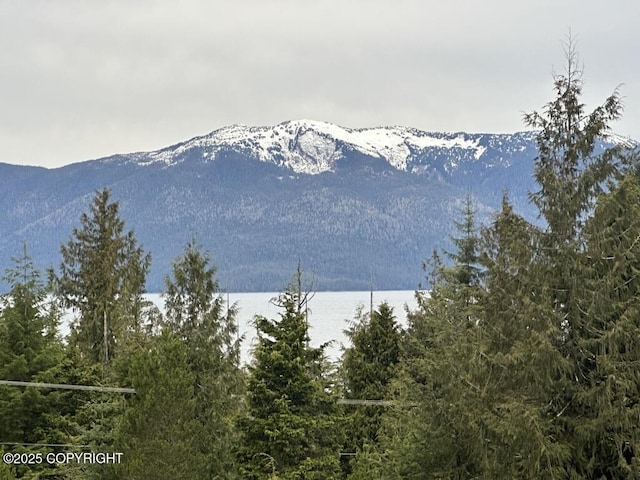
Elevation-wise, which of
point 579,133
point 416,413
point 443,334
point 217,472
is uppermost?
point 579,133

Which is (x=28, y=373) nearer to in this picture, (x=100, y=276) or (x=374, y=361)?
(x=374, y=361)

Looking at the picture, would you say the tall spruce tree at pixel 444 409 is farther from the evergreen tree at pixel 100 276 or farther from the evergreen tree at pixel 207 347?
the evergreen tree at pixel 100 276

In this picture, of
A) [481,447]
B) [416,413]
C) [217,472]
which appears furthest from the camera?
[217,472]

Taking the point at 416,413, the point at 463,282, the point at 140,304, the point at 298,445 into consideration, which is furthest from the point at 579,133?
the point at 140,304

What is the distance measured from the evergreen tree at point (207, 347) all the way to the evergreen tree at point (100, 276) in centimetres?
1245

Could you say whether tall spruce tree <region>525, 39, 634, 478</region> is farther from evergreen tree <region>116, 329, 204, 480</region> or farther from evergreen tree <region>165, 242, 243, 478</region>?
evergreen tree <region>165, 242, 243, 478</region>

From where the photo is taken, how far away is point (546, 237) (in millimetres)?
14500

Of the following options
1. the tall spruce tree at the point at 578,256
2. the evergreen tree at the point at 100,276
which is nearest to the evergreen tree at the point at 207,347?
the tall spruce tree at the point at 578,256

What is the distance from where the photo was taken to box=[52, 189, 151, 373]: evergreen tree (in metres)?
38.1

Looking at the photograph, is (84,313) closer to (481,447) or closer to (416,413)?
(416,413)

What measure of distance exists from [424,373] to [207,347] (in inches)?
247

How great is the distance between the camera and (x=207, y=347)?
24.1 m

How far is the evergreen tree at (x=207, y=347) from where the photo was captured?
2338 cm

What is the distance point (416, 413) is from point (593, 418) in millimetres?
6349
